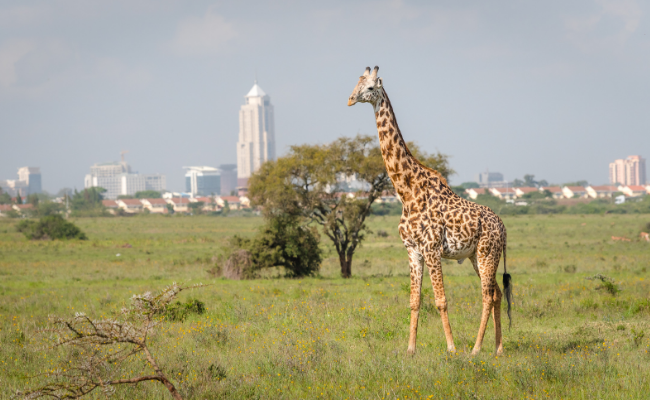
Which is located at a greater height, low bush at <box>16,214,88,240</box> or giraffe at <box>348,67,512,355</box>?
giraffe at <box>348,67,512,355</box>

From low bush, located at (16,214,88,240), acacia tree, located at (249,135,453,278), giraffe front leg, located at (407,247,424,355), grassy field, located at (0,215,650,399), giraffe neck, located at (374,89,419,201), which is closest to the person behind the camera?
grassy field, located at (0,215,650,399)

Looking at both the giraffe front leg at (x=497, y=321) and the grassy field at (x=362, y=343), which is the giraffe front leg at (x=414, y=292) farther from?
the giraffe front leg at (x=497, y=321)

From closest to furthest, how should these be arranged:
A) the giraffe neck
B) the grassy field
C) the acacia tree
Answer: the grassy field, the giraffe neck, the acacia tree

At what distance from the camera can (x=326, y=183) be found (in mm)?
25750

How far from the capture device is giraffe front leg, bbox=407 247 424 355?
32.4ft

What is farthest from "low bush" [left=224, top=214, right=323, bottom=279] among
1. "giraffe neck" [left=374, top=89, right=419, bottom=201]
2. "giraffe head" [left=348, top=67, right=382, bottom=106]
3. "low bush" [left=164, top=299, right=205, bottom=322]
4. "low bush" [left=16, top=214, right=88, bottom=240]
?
"low bush" [left=16, top=214, right=88, bottom=240]

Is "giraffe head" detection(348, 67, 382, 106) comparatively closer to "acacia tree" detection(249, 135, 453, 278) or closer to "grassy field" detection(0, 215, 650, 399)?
"grassy field" detection(0, 215, 650, 399)

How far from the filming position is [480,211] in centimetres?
1011

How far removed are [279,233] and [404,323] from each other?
14.4 metres

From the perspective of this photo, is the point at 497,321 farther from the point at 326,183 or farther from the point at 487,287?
the point at 326,183

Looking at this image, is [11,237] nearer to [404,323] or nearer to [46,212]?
[404,323]

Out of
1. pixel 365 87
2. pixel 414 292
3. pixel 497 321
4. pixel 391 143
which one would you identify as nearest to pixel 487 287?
pixel 497 321

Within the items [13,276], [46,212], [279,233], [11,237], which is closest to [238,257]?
[279,233]

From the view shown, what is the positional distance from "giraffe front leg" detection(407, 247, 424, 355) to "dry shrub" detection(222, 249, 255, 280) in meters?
16.7
